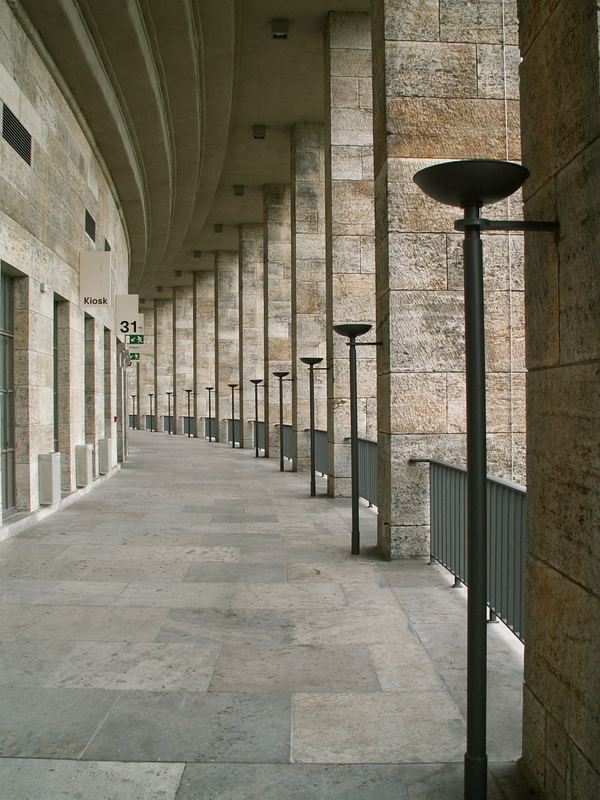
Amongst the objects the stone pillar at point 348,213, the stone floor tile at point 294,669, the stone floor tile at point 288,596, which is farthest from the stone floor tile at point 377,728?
the stone pillar at point 348,213

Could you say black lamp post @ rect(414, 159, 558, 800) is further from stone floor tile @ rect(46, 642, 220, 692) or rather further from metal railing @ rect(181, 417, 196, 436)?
metal railing @ rect(181, 417, 196, 436)

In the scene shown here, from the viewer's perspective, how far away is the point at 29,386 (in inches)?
397

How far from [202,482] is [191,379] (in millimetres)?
24404

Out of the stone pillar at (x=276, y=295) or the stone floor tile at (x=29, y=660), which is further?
the stone pillar at (x=276, y=295)

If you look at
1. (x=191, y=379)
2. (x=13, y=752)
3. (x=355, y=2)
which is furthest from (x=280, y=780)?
(x=191, y=379)

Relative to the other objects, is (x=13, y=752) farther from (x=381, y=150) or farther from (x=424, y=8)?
(x=424, y=8)

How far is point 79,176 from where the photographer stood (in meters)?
13.6

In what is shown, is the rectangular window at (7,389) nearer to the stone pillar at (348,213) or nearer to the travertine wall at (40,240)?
the travertine wall at (40,240)

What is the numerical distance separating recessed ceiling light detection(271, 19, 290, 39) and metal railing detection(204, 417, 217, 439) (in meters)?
20.0

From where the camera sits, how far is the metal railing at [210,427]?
105ft

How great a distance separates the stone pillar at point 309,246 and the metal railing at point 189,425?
712 inches

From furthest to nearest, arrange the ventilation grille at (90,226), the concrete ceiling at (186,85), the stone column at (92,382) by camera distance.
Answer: the stone column at (92,382)
the ventilation grille at (90,226)
the concrete ceiling at (186,85)

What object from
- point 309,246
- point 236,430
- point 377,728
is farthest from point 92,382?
point 236,430

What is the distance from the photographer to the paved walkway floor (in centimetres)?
335
